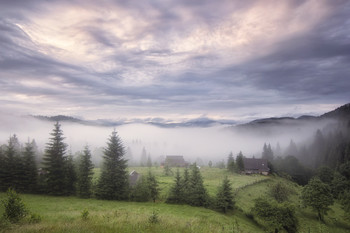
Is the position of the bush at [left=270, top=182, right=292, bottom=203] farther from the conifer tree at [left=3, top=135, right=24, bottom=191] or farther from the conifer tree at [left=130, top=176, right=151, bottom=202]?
the conifer tree at [left=3, top=135, right=24, bottom=191]

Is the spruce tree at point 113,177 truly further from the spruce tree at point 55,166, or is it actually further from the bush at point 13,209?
the bush at point 13,209

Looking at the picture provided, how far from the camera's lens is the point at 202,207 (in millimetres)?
37469

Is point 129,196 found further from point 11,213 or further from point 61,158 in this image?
point 11,213

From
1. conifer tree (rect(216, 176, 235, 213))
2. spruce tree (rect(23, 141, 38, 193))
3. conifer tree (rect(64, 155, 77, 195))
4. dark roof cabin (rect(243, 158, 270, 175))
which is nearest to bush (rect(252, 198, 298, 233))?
conifer tree (rect(216, 176, 235, 213))

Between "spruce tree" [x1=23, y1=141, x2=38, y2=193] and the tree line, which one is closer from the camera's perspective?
the tree line

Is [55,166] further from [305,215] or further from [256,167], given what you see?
[256,167]

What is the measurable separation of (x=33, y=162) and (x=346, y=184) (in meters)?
103

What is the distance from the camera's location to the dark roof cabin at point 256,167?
88.5 m

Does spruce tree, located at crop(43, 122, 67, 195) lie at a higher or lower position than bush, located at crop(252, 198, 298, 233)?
higher

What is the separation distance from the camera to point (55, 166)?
38.5 meters

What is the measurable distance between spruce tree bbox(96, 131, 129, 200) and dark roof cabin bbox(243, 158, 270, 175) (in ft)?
216

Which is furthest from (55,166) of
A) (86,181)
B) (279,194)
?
(279,194)

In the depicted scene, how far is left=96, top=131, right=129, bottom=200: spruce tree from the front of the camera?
38.2m

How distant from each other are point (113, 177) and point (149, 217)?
27.2m
